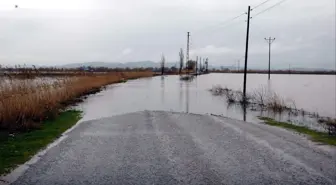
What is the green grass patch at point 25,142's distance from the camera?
801cm

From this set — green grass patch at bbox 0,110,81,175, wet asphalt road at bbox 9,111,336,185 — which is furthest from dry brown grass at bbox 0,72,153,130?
wet asphalt road at bbox 9,111,336,185

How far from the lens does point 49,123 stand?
14.1 meters

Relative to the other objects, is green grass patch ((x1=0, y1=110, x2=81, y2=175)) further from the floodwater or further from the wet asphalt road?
the floodwater

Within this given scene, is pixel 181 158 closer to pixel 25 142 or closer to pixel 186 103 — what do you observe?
pixel 25 142

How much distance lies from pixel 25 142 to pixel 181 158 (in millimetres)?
4473

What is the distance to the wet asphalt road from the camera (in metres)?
6.81

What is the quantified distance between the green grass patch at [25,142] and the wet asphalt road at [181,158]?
452 mm

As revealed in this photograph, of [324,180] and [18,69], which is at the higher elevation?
[18,69]

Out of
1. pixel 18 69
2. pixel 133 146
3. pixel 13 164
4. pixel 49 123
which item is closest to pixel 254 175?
pixel 133 146

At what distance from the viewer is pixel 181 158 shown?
838 cm

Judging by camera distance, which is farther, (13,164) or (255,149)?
(255,149)

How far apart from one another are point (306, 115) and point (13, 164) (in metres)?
16.8

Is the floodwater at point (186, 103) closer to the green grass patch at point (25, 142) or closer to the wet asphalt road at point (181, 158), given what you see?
the green grass patch at point (25, 142)

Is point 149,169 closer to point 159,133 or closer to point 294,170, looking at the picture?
point 294,170
